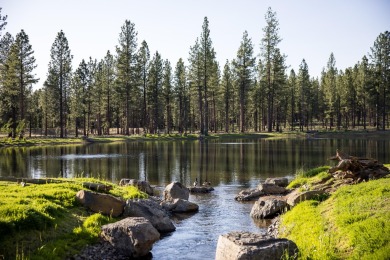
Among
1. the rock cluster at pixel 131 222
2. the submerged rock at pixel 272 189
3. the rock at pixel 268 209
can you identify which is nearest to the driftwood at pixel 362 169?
the rock at pixel 268 209

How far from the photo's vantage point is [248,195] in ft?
83.2

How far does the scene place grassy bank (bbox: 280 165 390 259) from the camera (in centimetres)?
1084

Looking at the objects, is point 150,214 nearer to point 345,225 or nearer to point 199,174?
point 345,225

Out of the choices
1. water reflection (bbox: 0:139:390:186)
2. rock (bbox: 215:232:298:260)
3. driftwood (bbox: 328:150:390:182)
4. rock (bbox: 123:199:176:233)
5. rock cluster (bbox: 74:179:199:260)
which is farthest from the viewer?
water reflection (bbox: 0:139:390:186)

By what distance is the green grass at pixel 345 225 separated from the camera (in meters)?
10.8

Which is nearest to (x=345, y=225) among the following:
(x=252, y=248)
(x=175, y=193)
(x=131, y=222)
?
(x=252, y=248)

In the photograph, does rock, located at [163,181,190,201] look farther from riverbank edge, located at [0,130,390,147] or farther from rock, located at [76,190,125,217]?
riverbank edge, located at [0,130,390,147]

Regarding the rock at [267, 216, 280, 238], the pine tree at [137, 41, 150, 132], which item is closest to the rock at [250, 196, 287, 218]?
the rock at [267, 216, 280, 238]

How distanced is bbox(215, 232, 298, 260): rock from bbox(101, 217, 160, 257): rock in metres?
3.23

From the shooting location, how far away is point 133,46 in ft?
304

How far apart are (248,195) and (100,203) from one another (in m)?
11.0

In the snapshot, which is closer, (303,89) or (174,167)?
(174,167)

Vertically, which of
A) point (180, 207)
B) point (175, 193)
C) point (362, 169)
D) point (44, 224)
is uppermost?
point (362, 169)

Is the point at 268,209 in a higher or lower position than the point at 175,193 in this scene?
lower
